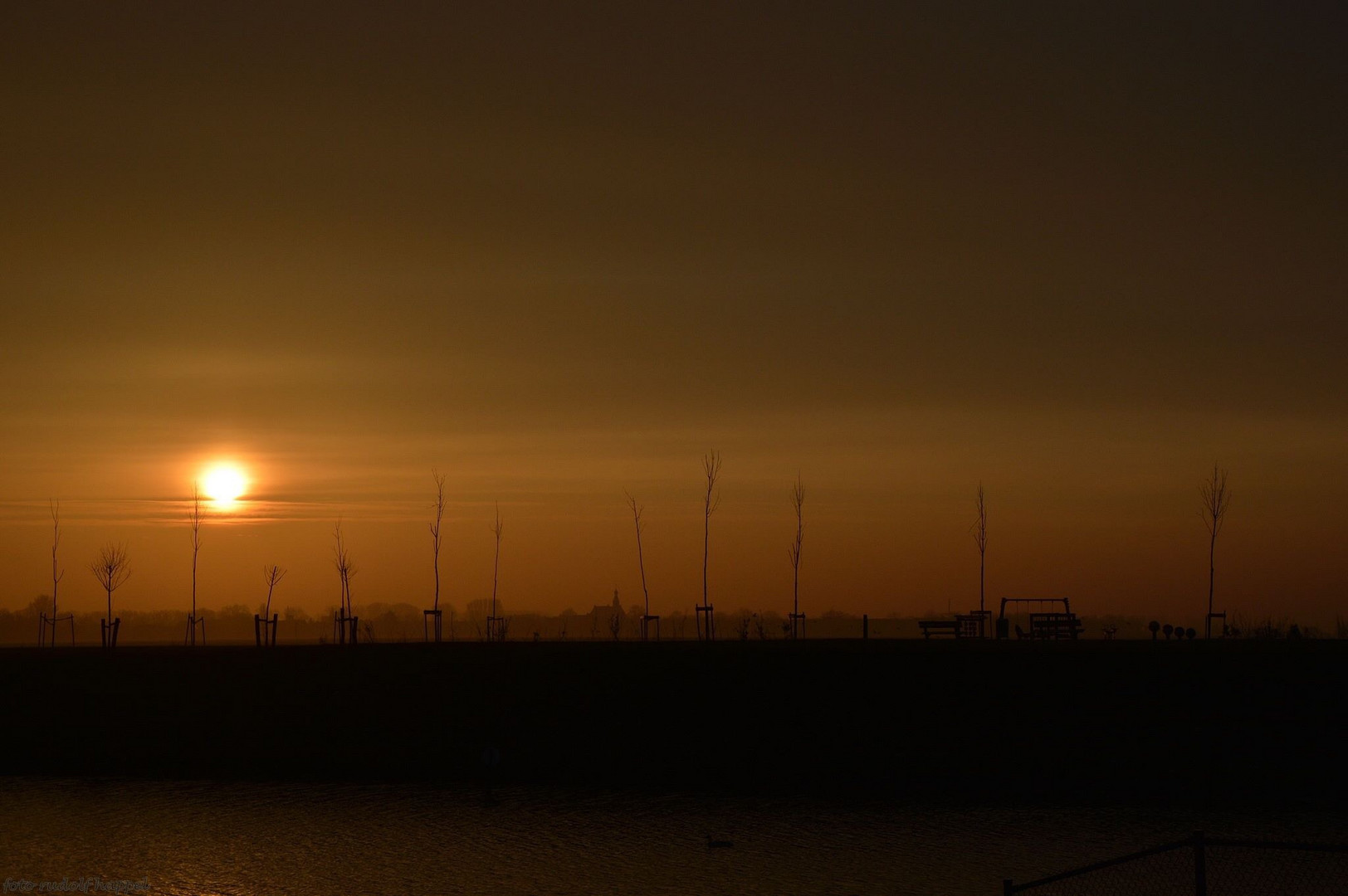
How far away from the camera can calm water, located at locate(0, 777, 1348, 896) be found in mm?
25594

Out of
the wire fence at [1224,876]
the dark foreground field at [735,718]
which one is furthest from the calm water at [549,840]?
the dark foreground field at [735,718]

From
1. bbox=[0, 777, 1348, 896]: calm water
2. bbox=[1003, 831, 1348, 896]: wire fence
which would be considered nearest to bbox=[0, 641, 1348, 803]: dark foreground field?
bbox=[0, 777, 1348, 896]: calm water

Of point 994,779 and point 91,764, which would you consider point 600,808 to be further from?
point 91,764

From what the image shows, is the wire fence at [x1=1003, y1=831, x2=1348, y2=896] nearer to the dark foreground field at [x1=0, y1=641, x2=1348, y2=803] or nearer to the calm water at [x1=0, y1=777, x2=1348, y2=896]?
the calm water at [x1=0, y1=777, x2=1348, y2=896]

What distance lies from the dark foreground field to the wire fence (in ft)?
25.0

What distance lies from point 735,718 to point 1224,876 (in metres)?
17.6

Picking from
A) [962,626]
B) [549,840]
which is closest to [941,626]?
[962,626]

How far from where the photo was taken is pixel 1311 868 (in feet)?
82.7

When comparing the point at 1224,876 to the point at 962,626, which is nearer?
the point at 1224,876

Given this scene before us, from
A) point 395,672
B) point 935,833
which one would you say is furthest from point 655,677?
point 935,833

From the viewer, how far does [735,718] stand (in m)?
39.8

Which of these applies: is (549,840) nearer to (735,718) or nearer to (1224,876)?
(735,718)

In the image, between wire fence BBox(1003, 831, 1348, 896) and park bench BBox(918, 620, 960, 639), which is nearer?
wire fence BBox(1003, 831, 1348, 896)

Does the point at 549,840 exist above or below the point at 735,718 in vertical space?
below
